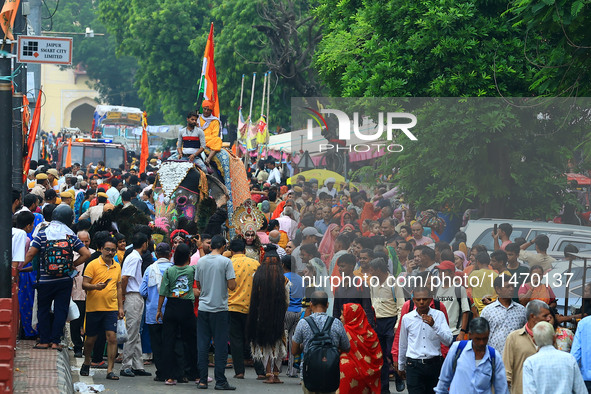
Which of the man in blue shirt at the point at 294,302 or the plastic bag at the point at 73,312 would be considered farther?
the man in blue shirt at the point at 294,302

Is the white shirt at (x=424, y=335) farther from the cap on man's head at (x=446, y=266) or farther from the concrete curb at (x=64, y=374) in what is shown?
the concrete curb at (x=64, y=374)

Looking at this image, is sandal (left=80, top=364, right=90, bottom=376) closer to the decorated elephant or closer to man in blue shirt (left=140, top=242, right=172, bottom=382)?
man in blue shirt (left=140, top=242, right=172, bottom=382)

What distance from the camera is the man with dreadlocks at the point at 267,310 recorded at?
12367 millimetres

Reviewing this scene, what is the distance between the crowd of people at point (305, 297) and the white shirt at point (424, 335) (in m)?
0.01

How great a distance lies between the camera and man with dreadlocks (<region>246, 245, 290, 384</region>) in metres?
12.4

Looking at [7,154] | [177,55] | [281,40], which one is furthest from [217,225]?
[177,55]

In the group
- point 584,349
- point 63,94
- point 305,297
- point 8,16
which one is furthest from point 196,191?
point 63,94

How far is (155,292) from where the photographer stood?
491 inches

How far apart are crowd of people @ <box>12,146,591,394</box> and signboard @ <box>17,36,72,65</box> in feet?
6.34

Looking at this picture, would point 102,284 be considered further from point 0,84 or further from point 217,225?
point 217,225

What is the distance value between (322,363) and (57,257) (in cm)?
385

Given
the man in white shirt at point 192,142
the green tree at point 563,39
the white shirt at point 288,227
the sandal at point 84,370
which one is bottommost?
the sandal at point 84,370

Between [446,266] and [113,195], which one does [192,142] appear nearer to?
[113,195]

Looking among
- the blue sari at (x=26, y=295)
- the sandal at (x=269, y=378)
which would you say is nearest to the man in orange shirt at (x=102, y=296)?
the blue sari at (x=26, y=295)
